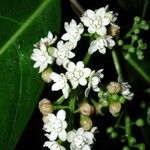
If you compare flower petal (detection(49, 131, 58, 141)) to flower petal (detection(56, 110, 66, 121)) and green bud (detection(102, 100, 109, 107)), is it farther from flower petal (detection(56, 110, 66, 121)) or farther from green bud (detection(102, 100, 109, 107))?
green bud (detection(102, 100, 109, 107))

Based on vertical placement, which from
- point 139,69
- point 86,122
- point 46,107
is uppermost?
point 139,69

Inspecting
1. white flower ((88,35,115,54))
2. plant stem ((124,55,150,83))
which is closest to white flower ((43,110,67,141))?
white flower ((88,35,115,54))

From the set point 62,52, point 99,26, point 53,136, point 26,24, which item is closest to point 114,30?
point 99,26

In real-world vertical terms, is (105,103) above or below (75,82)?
below

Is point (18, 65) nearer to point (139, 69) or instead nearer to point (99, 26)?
point (99, 26)

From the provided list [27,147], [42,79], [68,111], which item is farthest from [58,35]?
[27,147]
